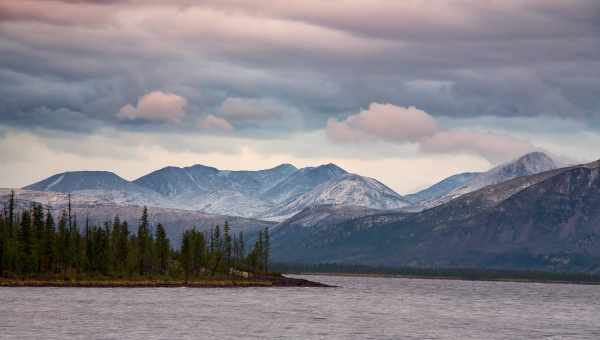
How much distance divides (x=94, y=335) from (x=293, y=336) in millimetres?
27486

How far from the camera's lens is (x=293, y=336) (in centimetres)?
13988

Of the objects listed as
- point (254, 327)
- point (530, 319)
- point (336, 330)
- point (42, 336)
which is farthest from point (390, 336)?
point (530, 319)

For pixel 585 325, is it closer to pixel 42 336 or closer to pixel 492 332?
pixel 492 332

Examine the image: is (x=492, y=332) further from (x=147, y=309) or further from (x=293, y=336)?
(x=147, y=309)

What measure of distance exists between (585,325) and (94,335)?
9574 centimetres

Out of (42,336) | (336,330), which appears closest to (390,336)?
(336,330)

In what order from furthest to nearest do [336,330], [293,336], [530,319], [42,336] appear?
[530,319] < [336,330] < [293,336] < [42,336]

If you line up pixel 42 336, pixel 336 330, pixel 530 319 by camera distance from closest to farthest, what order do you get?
pixel 42 336
pixel 336 330
pixel 530 319

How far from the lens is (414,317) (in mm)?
191375

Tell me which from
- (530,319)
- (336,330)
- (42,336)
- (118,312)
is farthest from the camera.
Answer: (530,319)

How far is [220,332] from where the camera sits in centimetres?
14362

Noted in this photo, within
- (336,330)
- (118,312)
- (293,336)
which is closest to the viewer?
(293,336)

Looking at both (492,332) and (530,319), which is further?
(530,319)

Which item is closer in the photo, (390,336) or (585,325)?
(390,336)
